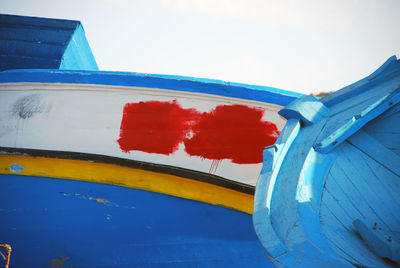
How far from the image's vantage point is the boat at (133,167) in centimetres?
227

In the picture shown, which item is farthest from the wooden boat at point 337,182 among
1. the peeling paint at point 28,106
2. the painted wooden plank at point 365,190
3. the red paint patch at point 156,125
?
the peeling paint at point 28,106

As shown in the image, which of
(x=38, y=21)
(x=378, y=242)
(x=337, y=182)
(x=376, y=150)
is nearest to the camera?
(x=378, y=242)

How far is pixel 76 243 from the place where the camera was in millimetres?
Answer: 2330

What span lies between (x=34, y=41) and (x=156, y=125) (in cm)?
160

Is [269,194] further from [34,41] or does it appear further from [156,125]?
[34,41]

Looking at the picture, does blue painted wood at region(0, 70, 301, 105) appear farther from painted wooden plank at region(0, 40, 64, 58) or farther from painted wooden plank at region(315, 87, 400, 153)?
painted wooden plank at region(315, 87, 400, 153)

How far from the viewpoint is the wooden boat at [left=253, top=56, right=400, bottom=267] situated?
40.3 inches

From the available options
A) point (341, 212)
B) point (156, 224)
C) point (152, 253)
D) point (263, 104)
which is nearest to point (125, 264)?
point (152, 253)

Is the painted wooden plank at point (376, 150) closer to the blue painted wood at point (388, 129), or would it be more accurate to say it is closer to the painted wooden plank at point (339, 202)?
the blue painted wood at point (388, 129)

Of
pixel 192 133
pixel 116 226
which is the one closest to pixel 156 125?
pixel 192 133

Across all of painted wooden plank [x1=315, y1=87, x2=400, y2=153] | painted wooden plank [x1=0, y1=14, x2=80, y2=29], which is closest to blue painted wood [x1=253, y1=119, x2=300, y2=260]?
painted wooden plank [x1=315, y1=87, x2=400, y2=153]

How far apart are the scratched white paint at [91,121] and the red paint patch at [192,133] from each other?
0.14 feet

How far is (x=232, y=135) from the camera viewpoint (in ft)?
7.50

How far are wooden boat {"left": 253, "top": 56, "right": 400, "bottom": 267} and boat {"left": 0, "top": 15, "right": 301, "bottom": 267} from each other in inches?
30.5
